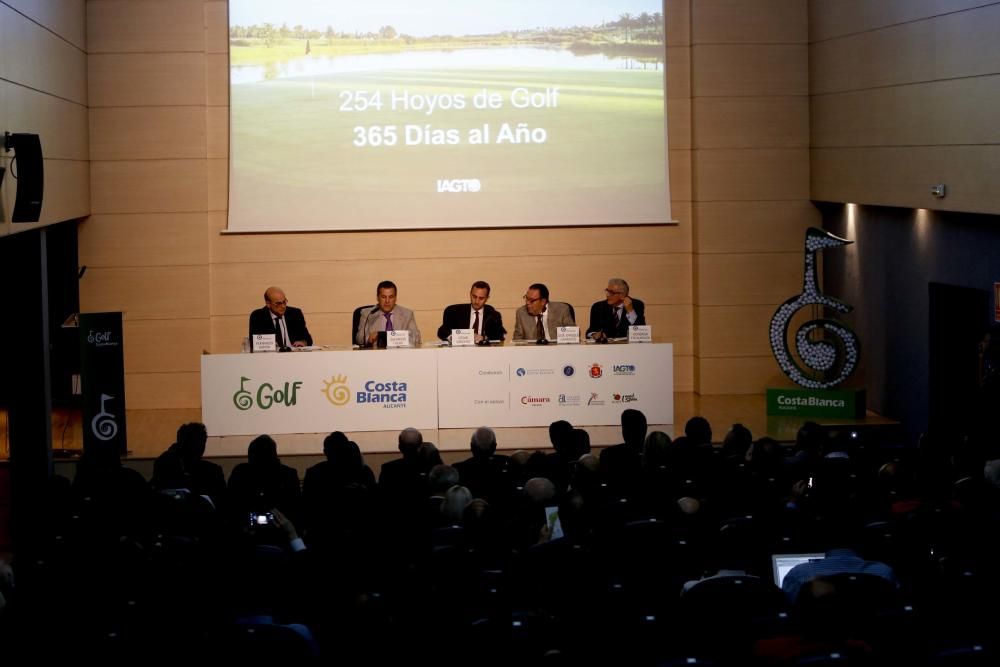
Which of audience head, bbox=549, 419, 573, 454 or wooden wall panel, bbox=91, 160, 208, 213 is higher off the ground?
wooden wall panel, bbox=91, 160, 208, 213

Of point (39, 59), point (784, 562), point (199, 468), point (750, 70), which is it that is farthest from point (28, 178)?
point (750, 70)

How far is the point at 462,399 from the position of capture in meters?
11.2

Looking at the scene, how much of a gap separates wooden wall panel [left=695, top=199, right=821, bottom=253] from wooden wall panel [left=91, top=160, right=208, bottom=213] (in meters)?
5.12

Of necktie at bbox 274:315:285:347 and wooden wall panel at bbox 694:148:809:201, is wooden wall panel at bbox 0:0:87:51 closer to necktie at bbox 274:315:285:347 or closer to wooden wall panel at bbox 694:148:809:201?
necktie at bbox 274:315:285:347

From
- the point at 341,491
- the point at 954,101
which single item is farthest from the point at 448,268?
the point at 341,491

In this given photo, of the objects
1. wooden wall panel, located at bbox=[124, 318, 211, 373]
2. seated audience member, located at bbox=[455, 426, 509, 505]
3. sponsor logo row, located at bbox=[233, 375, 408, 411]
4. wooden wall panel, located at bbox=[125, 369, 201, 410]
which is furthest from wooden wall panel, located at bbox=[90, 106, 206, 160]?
seated audience member, located at bbox=[455, 426, 509, 505]

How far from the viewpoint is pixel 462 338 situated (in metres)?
11.2

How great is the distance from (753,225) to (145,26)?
646cm

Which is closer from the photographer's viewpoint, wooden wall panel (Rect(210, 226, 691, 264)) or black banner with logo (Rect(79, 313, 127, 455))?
black banner with logo (Rect(79, 313, 127, 455))

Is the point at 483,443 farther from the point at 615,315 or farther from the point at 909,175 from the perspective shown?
the point at 909,175

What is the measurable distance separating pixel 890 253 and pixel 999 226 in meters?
2.01

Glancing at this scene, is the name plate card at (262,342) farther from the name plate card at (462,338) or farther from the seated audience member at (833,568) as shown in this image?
the seated audience member at (833,568)

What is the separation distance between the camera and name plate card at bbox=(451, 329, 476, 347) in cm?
1113

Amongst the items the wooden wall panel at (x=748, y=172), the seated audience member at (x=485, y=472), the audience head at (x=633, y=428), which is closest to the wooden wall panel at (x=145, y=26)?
the wooden wall panel at (x=748, y=172)
